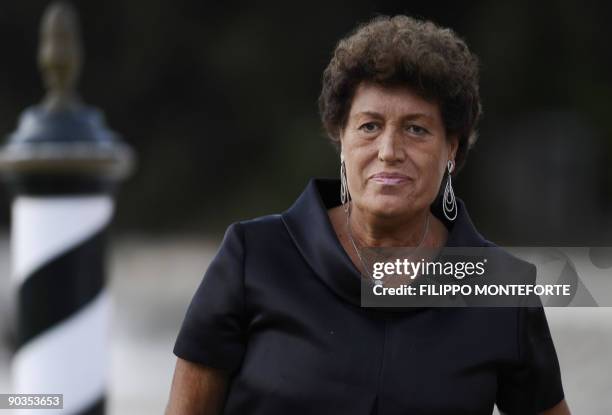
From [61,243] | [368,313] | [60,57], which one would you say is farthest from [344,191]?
[60,57]

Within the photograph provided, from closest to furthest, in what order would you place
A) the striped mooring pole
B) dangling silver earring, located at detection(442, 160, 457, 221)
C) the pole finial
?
1. dangling silver earring, located at detection(442, 160, 457, 221)
2. the striped mooring pole
3. the pole finial

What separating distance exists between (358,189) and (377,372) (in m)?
0.33

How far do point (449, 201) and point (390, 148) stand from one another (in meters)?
0.26

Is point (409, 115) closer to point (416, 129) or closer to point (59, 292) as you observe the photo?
point (416, 129)

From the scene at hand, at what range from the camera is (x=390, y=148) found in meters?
2.13

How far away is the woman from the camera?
210cm

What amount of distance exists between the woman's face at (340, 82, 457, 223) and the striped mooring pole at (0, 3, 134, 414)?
789 mm

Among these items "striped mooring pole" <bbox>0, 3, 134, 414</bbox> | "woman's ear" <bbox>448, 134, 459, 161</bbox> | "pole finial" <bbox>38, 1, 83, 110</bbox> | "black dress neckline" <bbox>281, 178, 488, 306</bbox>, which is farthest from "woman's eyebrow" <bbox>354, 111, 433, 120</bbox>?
"pole finial" <bbox>38, 1, 83, 110</bbox>

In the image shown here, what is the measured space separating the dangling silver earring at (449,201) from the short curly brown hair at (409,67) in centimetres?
A: 6

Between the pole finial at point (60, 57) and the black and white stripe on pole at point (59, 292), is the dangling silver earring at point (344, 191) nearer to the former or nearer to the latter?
the black and white stripe on pole at point (59, 292)

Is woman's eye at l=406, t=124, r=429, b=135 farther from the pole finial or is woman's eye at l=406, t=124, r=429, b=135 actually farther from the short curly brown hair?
the pole finial

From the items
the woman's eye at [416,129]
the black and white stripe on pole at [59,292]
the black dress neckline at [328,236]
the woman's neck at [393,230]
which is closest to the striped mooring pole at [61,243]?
the black and white stripe on pole at [59,292]

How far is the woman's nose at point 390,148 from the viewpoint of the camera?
2.13 metres

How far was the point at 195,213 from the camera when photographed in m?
13.9
